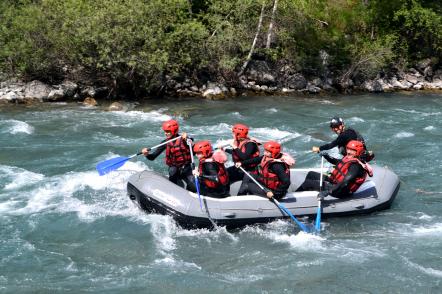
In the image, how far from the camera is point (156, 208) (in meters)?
7.80

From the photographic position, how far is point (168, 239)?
7379mm

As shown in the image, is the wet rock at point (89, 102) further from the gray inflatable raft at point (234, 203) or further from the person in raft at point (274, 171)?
the person in raft at point (274, 171)

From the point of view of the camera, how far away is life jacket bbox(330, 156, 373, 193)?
7.82 metres

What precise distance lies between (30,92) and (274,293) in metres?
12.4

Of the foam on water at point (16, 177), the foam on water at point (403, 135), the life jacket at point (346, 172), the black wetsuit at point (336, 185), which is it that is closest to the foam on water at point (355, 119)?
the foam on water at point (403, 135)

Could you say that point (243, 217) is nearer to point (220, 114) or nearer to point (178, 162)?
point (178, 162)

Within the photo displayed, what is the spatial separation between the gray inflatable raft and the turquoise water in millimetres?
156

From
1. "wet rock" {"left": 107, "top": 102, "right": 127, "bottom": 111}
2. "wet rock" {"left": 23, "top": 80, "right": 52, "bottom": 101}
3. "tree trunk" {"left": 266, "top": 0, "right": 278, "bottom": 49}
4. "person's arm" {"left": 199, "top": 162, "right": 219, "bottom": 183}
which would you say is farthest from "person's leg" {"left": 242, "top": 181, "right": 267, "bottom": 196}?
"tree trunk" {"left": 266, "top": 0, "right": 278, "bottom": 49}

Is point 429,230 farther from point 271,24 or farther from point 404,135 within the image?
point 271,24

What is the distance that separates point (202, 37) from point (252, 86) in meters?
2.45

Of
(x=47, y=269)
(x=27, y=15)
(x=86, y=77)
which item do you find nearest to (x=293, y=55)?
(x=86, y=77)

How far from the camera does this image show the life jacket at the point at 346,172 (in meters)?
7.82

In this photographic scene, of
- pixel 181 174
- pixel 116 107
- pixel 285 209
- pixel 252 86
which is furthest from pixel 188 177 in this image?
pixel 252 86

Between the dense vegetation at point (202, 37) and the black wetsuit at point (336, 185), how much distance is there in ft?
29.0
